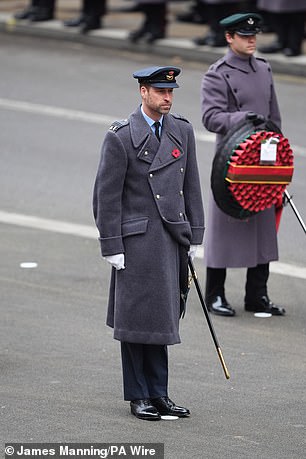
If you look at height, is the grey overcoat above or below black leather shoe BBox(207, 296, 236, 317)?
above

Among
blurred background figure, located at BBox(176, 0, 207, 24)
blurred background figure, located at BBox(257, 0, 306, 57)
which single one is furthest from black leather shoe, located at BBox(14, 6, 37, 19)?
blurred background figure, located at BBox(257, 0, 306, 57)

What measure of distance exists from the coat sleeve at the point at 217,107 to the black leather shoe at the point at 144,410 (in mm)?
2564

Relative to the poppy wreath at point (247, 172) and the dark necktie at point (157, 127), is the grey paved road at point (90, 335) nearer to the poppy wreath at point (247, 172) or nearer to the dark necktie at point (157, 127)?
the poppy wreath at point (247, 172)

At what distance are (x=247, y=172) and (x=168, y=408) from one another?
7.51 feet

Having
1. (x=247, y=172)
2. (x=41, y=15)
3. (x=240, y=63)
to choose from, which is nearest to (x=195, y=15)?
(x=41, y=15)

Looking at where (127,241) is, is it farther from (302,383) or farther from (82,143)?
(82,143)

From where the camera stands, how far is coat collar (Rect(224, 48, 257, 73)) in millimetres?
9734

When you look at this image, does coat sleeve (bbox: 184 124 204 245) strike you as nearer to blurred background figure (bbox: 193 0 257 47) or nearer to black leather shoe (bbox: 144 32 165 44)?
blurred background figure (bbox: 193 0 257 47)

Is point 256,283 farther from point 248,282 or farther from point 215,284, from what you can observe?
point 215,284

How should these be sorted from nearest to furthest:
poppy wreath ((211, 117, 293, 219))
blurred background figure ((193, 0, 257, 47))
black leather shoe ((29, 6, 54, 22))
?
poppy wreath ((211, 117, 293, 219)), blurred background figure ((193, 0, 257, 47)), black leather shoe ((29, 6, 54, 22))

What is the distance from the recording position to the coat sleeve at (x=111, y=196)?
7.39 m

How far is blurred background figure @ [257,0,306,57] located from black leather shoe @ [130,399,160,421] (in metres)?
11.6

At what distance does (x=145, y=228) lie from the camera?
745cm

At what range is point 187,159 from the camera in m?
7.65
